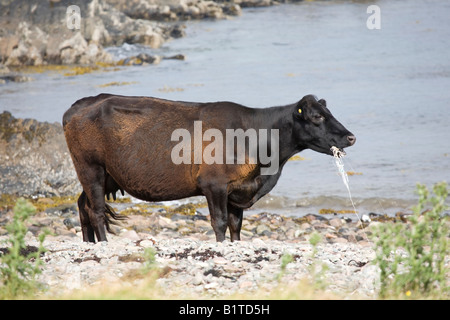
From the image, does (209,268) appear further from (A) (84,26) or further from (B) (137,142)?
(A) (84,26)

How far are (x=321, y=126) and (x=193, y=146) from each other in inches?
60.3

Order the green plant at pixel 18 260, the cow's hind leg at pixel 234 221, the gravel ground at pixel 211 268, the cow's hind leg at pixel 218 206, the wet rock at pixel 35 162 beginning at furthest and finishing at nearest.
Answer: the wet rock at pixel 35 162 → the cow's hind leg at pixel 234 221 → the cow's hind leg at pixel 218 206 → the gravel ground at pixel 211 268 → the green plant at pixel 18 260

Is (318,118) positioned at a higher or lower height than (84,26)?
higher

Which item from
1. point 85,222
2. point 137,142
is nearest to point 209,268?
point 137,142

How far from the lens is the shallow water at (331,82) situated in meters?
17.1

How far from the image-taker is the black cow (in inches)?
365

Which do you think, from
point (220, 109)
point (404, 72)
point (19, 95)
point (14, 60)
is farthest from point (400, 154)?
point (14, 60)

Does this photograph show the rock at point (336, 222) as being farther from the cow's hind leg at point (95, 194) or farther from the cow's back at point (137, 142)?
the cow's hind leg at point (95, 194)

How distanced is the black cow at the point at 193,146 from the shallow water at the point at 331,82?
5717 mm

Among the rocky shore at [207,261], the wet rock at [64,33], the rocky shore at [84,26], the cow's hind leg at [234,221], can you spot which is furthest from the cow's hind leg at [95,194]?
the wet rock at [64,33]

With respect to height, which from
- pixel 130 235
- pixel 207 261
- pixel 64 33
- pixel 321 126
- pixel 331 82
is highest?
pixel 321 126

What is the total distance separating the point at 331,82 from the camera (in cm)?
2762
